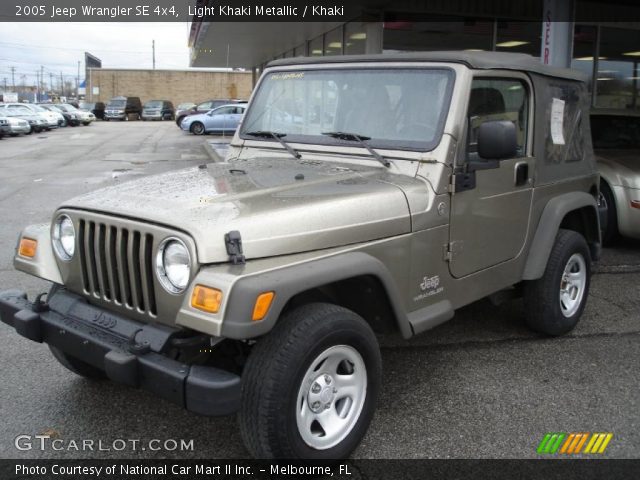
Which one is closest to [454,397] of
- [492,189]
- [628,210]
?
[492,189]

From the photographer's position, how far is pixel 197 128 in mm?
31422

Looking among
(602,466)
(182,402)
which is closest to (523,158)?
(602,466)

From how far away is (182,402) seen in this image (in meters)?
2.62

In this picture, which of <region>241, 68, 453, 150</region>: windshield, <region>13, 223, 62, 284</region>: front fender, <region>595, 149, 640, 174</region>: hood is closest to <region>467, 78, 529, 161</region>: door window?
<region>241, 68, 453, 150</region>: windshield

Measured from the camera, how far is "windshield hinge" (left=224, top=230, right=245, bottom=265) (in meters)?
2.66

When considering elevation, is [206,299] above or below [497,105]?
below

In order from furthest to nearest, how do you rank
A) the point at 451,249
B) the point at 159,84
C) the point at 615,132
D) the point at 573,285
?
the point at 159,84, the point at 615,132, the point at 573,285, the point at 451,249

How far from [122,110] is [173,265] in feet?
171

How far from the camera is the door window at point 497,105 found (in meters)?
3.73

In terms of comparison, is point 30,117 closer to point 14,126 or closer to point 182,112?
point 14,126

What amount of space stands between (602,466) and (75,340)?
2.60 metres

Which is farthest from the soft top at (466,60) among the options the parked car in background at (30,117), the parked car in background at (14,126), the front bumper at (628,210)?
the parked car in background at (30,117)

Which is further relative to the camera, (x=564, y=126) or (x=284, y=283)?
(x=564, y=126)

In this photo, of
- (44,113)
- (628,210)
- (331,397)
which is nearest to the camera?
(331,397)
